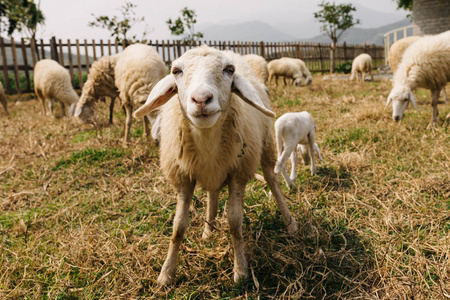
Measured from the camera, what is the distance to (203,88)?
1.67 m

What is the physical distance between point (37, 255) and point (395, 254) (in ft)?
9.02

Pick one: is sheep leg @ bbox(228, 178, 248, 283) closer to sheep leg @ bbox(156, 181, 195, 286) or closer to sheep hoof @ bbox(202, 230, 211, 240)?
sheep leg @ bbox(156, 181, 195, 286)

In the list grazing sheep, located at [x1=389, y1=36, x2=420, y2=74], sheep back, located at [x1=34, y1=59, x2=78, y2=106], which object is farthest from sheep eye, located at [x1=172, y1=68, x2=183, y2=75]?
grazing sheep, located at [x1=389, y1=36, x2=420, y2=74]

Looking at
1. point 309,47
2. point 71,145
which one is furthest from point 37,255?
point 309,47

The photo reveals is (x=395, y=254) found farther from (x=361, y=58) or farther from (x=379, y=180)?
(x=361, y=58)

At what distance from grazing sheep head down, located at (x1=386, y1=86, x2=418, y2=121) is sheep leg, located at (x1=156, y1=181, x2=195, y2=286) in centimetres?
460

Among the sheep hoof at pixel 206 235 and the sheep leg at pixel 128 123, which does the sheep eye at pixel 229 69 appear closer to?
the sheep hoof at pixel 206 235

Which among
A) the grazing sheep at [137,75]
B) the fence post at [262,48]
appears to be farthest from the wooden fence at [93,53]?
the grazing sheep at [137,75]

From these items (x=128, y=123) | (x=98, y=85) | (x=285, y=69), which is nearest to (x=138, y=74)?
(x=128, y=123)

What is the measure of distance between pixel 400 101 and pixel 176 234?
5040mm

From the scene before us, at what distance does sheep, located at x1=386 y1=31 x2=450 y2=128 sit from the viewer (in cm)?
562

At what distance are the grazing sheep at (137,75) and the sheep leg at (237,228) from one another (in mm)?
3276

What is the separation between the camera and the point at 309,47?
2331cm

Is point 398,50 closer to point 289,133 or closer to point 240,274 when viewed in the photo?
point 289,133
